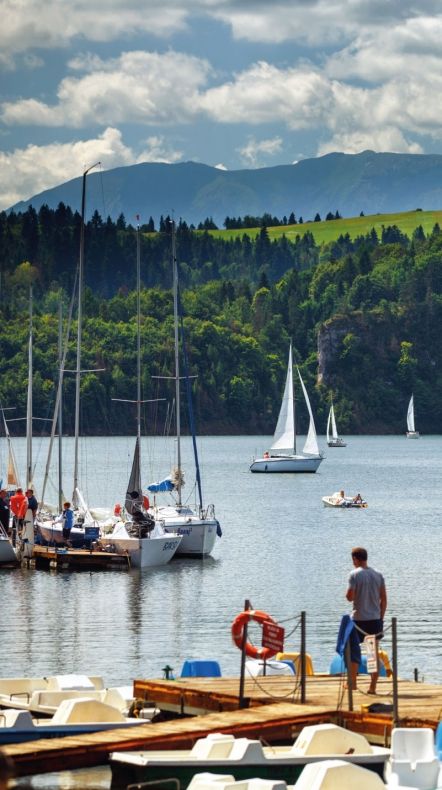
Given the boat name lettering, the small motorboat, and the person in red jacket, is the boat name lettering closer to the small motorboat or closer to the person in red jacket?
the person in red jacket

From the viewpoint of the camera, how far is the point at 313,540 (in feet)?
216

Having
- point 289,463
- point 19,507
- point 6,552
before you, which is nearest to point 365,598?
point 19,507

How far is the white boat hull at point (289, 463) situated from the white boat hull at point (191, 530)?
228 ft

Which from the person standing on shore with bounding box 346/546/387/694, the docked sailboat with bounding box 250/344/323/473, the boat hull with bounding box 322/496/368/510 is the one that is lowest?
the boat hull with bounding box 322/496/368/510

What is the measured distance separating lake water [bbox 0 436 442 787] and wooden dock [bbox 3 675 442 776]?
9.16 ft

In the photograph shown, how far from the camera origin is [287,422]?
11900cm

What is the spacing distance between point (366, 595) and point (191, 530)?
31972mm

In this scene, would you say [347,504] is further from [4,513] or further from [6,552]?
[6,552]

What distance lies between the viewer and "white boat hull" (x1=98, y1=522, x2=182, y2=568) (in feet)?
162

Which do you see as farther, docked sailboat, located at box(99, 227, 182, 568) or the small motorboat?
the small motorboat

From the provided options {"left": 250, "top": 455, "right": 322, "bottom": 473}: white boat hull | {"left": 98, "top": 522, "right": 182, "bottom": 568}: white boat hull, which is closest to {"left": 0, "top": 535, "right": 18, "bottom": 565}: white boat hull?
{"left": 98, "top": 522, "right": 182, "bottom": 568}: white boat hull

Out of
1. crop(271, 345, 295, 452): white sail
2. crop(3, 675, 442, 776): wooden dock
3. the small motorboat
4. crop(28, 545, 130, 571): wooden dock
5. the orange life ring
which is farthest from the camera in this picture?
crop(271, 345, 295, 452): white sail

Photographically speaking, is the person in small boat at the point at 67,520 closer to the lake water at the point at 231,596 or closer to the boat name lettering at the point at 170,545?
the lake water at the point at 231,596

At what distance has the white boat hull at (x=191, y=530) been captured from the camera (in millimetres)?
53281
